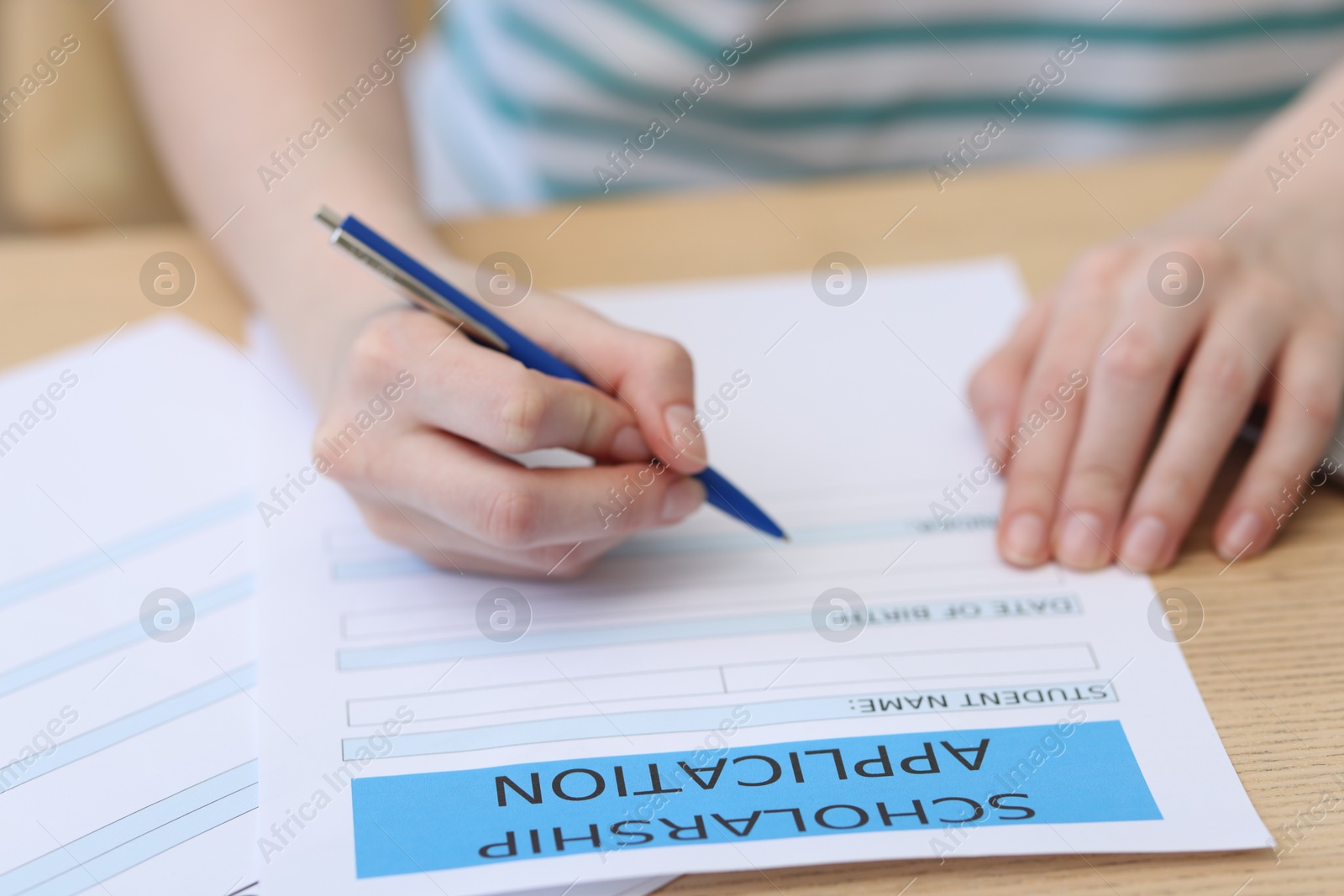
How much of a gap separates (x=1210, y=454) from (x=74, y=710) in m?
0.56

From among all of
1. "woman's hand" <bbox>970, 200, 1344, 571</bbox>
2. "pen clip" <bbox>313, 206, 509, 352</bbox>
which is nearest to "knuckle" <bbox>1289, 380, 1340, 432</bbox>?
"woman's hand" <bbox>970, 200, 1344, 571</bbox>

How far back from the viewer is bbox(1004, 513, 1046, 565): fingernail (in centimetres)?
53

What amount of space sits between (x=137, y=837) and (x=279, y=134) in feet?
1.47

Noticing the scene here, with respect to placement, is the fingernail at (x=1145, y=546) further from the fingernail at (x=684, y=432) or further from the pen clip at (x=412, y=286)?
the pen clip at (x=412, y=286)

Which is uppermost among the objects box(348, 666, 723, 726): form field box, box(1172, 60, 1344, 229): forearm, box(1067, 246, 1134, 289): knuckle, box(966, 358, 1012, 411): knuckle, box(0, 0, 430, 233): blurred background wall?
box(0, 0, 430, 233): blurred background wall

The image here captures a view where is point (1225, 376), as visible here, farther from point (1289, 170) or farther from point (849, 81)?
point (849, 81)

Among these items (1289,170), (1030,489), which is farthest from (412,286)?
(1289,170)

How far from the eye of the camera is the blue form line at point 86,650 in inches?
19.0

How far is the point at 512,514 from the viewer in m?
0.47

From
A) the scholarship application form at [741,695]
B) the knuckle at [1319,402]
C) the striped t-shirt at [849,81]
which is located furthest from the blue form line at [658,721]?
the striped t-shirt at [849,81]

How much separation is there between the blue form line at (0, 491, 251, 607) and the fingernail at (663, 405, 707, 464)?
242 mm

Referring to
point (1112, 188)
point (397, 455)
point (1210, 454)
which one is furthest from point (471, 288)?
point (1112, 188)

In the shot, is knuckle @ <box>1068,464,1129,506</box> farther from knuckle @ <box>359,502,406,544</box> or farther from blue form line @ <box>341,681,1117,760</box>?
knuckle @ <box>359,502,406,544</box>

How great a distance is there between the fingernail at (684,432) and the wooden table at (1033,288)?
18 cm
